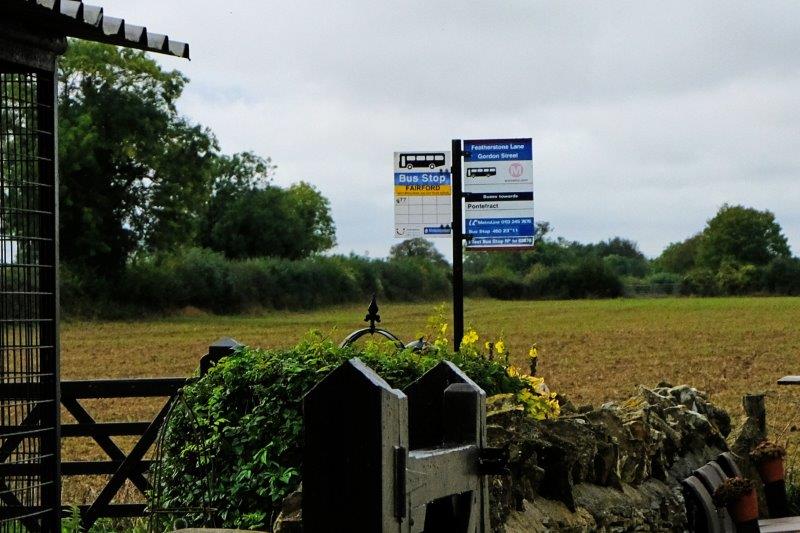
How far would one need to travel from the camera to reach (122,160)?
60.4 metres

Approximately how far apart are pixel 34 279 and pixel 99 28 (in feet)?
4.03

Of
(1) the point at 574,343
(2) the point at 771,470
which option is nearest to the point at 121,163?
(1) the point at 574,343

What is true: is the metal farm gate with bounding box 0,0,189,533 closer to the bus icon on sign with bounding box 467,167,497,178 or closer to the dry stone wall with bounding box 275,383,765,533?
the dry stone wall with bounding box 275,383,765,533

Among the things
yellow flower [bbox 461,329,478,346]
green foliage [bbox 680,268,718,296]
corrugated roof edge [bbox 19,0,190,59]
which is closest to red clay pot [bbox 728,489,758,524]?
yellow flower [bbox 461,329,478,346]

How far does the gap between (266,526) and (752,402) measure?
544 centimetres

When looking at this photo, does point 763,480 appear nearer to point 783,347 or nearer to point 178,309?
point 783,347

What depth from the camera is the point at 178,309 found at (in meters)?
60.6

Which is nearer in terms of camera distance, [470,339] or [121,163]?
[470,339]

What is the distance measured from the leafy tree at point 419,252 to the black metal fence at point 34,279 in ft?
234

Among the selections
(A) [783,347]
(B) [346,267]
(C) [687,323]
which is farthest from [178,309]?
(A) [783,347]

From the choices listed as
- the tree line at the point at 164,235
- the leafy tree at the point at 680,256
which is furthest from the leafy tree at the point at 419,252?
the leafy tree at the point at 680,256

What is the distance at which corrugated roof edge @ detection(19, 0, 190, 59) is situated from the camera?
224 inches

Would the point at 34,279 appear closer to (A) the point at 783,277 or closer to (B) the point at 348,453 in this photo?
(B) the point at 348,453

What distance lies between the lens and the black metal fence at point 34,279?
5941mm
